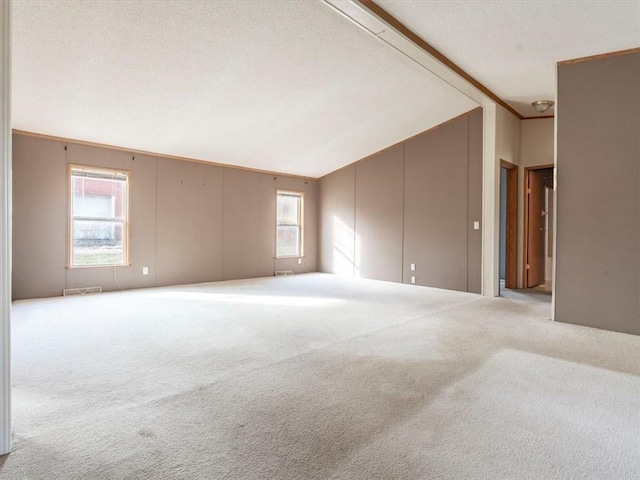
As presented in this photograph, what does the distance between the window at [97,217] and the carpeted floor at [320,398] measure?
1.83 m

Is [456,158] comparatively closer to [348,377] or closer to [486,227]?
[486,227]

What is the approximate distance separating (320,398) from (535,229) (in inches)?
233

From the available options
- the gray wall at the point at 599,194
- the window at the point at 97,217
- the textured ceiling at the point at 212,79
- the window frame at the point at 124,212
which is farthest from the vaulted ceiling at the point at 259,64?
the window at the point at 97,217

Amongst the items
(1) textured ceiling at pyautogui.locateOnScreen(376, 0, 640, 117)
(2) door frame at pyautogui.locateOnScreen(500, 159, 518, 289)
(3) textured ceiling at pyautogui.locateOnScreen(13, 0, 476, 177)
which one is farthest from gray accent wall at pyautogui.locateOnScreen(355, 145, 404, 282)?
(1) textured ceiling at pyautogui.locateOnScreen(376, 0, 640, 117)

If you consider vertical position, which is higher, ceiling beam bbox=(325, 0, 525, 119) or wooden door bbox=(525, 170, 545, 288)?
ceiling beam bbox=(325, 0, 525, 119)

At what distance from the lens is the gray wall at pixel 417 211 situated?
5.96 metres

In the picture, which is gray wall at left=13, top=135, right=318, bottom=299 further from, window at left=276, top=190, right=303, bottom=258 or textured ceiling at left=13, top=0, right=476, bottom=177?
textured ceiling at left=13, top=0, right=476, bottom=177

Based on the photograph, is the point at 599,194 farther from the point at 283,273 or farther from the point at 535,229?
the point at 283,273

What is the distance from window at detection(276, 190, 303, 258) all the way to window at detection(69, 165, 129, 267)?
3.22m

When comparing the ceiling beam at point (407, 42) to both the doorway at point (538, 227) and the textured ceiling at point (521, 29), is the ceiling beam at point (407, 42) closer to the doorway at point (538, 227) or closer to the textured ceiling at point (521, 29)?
the textured ceiling at point (521, 29)

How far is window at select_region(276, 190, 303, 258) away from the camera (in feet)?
27.2

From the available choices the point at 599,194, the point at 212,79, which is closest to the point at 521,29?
the point at 599,194

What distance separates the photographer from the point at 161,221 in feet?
21.0

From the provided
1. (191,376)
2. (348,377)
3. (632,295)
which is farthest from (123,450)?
(632,295)
